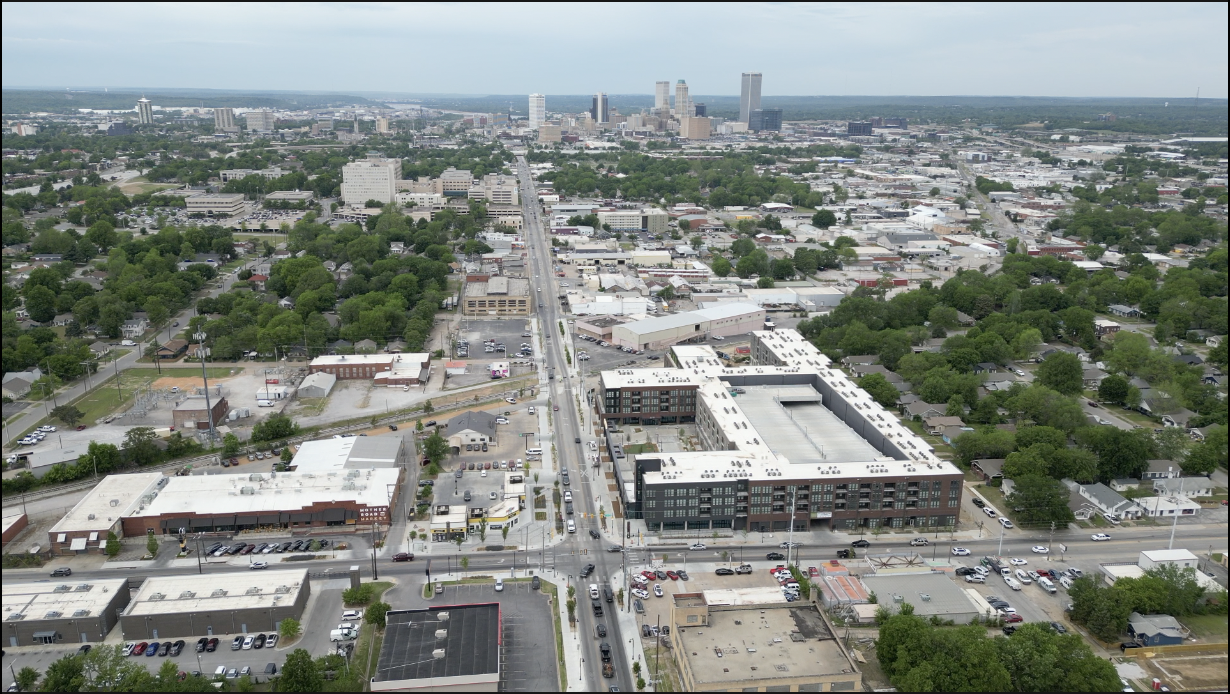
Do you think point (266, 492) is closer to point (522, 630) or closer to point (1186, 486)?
point (522, 630)

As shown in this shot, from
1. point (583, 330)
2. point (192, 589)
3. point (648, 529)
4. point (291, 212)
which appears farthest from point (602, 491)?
point (291, 212)

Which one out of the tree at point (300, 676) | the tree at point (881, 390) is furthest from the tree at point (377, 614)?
the tree at point (881, 390)

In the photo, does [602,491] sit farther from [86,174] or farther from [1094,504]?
[86,174]

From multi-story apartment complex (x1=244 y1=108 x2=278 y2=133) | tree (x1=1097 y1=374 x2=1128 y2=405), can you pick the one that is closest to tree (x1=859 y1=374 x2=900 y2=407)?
tree (x1=1097 y1=374 x2=1128 y2=405)

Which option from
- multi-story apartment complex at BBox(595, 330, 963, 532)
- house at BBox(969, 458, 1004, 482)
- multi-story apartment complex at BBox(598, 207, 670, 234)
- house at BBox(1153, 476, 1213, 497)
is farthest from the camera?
multi-story apartment complex at BBox(598, 207, 670, 234)

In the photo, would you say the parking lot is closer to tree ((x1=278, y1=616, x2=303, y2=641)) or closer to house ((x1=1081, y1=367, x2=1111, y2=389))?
tree ((x1=278, y1=616, x2=303, y2=641))
